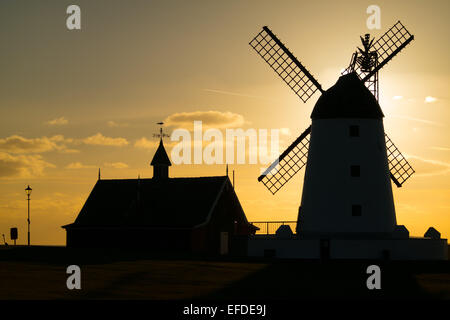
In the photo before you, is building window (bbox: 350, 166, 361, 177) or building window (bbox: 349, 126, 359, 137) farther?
building window (bbox: 349, 126, 359, 137)

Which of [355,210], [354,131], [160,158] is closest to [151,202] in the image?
[160,158]

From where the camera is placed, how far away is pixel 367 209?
4341cm

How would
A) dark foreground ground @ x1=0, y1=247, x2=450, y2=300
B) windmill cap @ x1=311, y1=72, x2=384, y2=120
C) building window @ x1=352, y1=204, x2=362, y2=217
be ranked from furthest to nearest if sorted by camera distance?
windmill cap @ x1=311, y1=72, x2=384, y2=120 < building window @ x1=352, y1=204, x2=362, y2=217 < dark foreground ground @ x1=0, y1=247, x2=450, y2=300

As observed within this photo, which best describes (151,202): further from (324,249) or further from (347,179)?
(347,179)

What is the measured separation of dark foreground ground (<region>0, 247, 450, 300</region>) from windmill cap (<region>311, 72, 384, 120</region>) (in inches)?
342

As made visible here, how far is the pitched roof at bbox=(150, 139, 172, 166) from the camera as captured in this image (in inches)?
2486

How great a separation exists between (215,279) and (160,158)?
32.0 meters

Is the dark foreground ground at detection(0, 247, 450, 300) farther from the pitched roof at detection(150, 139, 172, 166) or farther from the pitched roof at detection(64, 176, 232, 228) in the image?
the pitched roof at detection(150, 139, 172, 166)

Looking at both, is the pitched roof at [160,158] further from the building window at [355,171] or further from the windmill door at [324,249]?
the building window at [355,171]

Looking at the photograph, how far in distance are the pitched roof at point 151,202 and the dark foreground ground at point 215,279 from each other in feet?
32.5

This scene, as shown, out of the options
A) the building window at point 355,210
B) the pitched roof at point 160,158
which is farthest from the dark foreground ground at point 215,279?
the pitched roof at point 160,158

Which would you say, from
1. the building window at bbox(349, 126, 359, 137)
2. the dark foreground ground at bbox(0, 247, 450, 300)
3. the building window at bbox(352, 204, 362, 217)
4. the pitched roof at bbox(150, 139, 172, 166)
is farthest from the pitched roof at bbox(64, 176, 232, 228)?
the building window at bbox(349, 126, 359, 137)

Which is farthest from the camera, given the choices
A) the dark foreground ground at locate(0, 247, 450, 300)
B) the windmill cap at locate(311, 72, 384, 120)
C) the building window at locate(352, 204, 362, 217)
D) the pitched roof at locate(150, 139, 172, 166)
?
the pitched roof at locate(150, 139, 172, 166)

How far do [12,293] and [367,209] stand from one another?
23.4 metres
